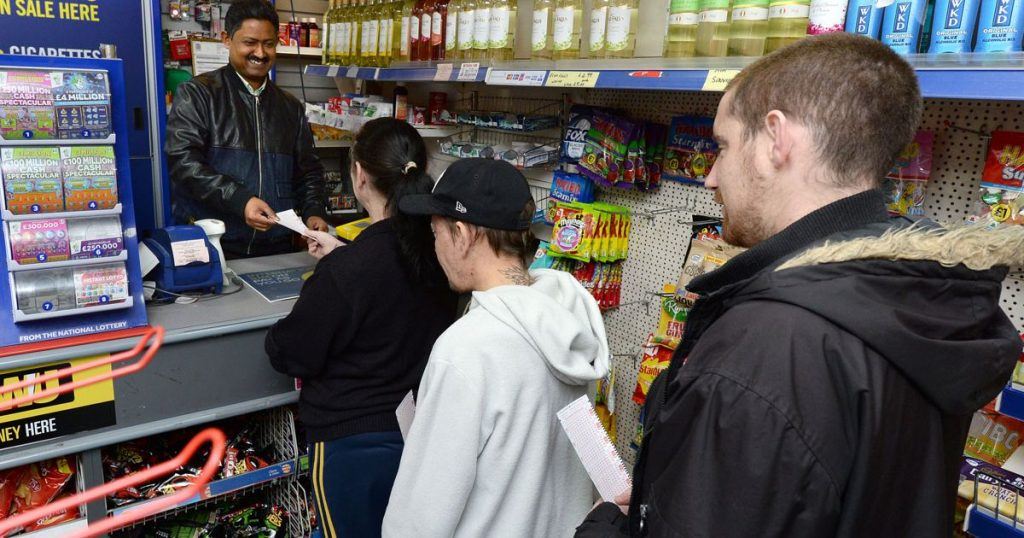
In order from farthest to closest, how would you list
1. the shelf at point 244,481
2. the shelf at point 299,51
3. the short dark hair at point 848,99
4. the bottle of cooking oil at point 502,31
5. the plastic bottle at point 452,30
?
the shelf at point 299,51, the plastic bottle at point 452,30, the bottle of cooking oil at point 502,31, the shelf at point 244,481, the short dark hair at point 848,99

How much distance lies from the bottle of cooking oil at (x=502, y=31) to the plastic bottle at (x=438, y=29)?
400mm

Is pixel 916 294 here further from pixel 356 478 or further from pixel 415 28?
pixel 415 28

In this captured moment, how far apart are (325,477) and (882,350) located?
5.44 feet

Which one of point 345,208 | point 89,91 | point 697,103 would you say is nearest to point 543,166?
point 697,103

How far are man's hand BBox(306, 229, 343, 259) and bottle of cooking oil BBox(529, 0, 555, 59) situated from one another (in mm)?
1033

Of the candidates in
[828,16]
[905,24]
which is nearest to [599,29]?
[828,16]

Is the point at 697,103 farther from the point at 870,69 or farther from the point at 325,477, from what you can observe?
the point at 325,477

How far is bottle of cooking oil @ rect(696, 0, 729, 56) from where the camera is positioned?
187 cm

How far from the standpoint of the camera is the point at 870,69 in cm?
99

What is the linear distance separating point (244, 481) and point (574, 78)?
176cm

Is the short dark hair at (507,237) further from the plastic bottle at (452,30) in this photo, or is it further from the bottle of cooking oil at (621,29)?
the plastic bottle at (452,30)

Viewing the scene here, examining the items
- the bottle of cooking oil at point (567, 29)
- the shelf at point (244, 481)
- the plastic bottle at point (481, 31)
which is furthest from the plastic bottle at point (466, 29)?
the shelf at point (244, 481)

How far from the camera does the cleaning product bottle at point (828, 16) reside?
161 cm

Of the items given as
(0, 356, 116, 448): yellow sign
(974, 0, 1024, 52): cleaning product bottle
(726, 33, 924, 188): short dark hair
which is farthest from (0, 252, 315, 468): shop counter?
(974, 0, 1024, 52): cleaning product bottle
